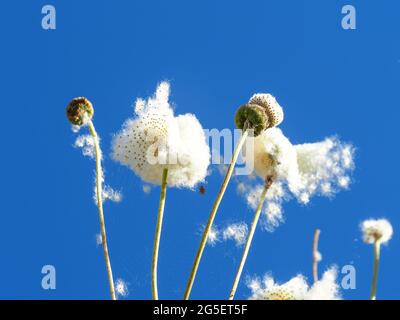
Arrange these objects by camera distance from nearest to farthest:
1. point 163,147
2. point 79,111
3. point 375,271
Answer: point 375,271
point 79,111
point 163,147

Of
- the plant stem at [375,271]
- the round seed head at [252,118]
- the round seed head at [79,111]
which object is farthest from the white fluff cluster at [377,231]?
the round seed head at [79,111]

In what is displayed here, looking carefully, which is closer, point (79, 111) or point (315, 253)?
point (315, 253)

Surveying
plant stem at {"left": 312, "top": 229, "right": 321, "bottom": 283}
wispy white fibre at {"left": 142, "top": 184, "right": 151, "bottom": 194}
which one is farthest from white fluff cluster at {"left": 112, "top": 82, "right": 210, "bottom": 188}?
plant stem at {"left": 312, "top": 229, "right": 321, "bottom": 283}

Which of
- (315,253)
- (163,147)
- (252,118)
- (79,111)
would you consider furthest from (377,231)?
(79,111)

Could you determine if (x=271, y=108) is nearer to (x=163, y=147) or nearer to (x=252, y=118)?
(x=252, y=118)

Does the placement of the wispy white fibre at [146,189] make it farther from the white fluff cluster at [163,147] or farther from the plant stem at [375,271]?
the plant stem at [375,271]
